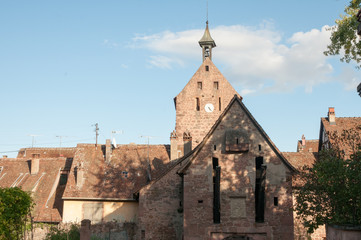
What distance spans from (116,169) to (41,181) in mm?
7246

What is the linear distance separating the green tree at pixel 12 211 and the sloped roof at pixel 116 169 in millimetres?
11051

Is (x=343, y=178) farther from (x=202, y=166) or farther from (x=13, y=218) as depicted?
(x=13, y=218)

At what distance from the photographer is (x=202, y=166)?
24547mm

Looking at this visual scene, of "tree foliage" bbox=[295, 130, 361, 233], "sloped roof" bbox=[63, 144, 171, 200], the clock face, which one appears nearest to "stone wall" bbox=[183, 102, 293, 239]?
"tree foliage" bbox=[295, 130, 361, 233]

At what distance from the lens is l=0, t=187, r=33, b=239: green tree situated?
68.2ft

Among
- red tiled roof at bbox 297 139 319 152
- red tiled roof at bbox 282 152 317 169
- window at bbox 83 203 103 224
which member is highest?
red tiled roof at bbox 297 139 319 152

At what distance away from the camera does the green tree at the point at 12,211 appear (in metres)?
20.8

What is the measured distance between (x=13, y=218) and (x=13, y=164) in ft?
68.6

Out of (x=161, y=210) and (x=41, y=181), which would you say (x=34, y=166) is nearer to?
(x=41, y=181)

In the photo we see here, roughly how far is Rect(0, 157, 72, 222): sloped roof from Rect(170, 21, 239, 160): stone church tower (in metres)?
11.5

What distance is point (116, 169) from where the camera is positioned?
35.8 meters

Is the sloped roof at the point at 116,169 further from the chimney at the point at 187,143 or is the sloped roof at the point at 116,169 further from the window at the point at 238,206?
the window at the point at 238,206

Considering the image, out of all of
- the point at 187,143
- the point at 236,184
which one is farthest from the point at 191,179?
the point at 187,143

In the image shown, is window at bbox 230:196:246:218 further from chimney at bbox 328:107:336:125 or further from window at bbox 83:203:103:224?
chimney at bbox 328:107:336:125
